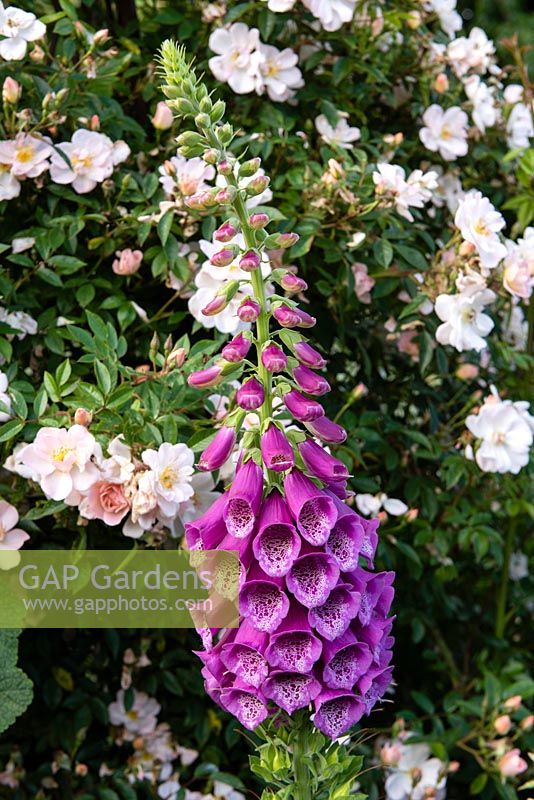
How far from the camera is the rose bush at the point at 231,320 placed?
189cm

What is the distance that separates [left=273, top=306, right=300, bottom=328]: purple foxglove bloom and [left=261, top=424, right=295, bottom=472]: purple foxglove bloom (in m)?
0.14

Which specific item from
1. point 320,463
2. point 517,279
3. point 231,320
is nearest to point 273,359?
point 320,463

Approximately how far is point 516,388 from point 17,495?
54.8 inches

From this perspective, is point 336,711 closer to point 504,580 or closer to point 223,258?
point 223,258

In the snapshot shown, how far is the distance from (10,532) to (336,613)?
0.81m

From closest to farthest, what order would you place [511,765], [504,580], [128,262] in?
[128,262] → [511,765] → [504,580]

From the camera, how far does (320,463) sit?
1.31 meters

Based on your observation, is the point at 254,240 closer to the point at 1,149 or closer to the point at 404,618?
the point at 1,149

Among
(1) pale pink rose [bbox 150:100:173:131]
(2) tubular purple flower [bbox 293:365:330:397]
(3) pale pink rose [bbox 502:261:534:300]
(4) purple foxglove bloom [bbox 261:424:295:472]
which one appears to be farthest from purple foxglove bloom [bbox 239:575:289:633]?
(1) pale pink rose [bbox 150:100:173:131]

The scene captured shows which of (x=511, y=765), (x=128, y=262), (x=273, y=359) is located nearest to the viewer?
(x=273, y=359)

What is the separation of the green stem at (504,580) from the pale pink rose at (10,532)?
1.37 metres

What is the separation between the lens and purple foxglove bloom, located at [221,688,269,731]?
1.28 m

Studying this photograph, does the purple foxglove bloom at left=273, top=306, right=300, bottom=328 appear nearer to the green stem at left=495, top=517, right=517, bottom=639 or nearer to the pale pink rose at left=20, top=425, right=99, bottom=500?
the pale pink rose at left=20, top=425, right=99, bottom=500

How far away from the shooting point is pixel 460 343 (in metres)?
2.08
